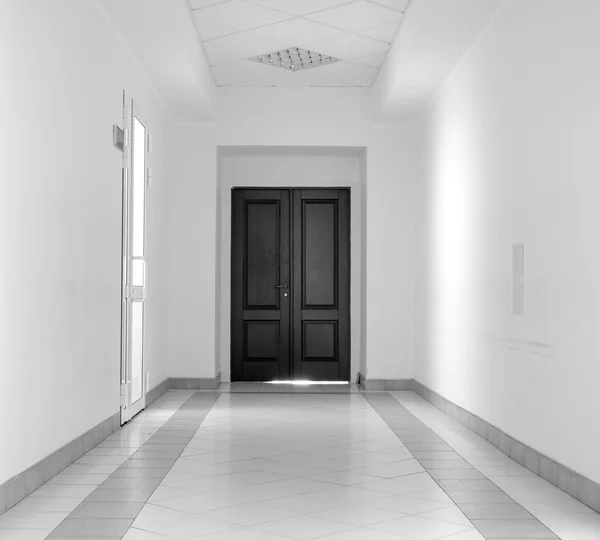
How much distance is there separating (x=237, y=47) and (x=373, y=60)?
136 cm

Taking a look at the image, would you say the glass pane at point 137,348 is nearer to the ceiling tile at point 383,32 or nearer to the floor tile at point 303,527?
the ceiling tile at point 383,32

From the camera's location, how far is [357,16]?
641cm

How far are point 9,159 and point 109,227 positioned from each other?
2.02 metres

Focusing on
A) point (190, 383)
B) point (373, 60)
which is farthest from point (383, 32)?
point (190, 383)

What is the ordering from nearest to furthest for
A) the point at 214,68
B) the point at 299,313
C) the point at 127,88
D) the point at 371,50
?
the point at 127,88, the point at 371,50, the point at 214,68, the point at 299,313

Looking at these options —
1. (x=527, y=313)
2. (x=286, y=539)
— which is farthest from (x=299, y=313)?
(x=286, y=539)

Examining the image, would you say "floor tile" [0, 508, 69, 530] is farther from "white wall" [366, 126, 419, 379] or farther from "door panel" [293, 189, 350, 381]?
"door panel" [293, 189, 350, 381]

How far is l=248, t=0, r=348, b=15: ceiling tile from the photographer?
6055 mm

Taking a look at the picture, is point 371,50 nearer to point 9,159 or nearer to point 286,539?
point 9,159

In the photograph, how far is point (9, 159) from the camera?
140 inches

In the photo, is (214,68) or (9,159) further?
(214,68)

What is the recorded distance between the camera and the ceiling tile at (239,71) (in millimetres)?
7840

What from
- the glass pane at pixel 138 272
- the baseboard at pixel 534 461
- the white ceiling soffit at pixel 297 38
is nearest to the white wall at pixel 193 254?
the white ceiling soffit at pixel 297 38

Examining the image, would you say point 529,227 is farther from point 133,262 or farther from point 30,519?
point 133,262
